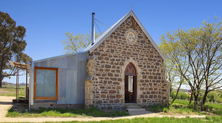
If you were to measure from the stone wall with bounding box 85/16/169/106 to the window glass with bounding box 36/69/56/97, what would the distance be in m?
2.14

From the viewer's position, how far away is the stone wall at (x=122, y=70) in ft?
44.6

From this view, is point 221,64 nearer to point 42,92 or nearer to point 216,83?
point 216,83

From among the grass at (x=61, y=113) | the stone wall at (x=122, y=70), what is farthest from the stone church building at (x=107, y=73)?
the grass at (x=61, y=113)

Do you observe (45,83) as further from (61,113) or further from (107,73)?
(107,73)

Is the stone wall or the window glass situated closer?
the window glass

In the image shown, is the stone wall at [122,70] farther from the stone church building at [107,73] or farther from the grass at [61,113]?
the grass at [61,113]

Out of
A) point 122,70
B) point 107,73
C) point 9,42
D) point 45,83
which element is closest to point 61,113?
Answer: point 45,83

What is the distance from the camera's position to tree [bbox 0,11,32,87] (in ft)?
122

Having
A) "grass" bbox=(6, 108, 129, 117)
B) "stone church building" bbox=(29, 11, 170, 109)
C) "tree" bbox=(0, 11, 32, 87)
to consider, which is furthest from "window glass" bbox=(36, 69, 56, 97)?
"tree" bbox=(0, 11, 32, 87)

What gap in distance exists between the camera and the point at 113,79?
14156 mm

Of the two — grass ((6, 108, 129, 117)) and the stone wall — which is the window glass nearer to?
grass ((6, 108, 129, 117))

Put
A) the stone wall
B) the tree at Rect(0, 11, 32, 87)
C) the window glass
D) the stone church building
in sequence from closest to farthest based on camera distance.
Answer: the window glass < the stone church building < the stone wall < the tree at Rect(0, 11, 32, 87)

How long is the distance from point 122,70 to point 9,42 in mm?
31517

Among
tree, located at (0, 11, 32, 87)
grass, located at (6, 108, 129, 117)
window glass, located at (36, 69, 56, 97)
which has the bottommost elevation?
grass, located at (6, 108, 129, 117)
